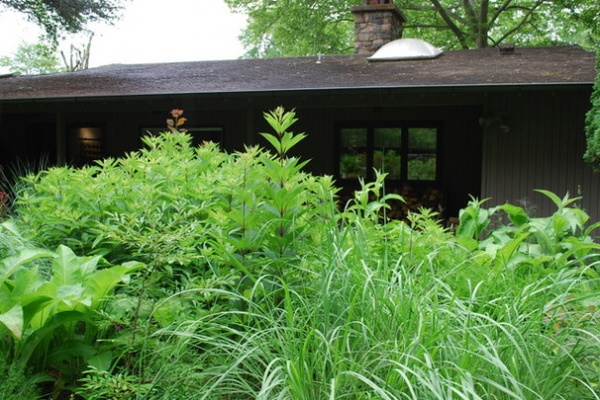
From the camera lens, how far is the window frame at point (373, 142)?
35.7 feet

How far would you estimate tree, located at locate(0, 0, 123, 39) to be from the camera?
1434 cm

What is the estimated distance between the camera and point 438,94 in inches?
324

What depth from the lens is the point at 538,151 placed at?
817 cm

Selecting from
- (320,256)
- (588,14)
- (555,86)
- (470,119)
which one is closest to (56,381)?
(320,256)

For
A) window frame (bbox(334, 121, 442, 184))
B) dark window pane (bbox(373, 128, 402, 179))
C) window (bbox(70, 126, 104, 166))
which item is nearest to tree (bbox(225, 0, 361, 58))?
window (bbox(70, 126, 104, 166))

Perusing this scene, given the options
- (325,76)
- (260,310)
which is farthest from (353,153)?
(260,310)

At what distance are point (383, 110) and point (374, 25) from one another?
1988mm

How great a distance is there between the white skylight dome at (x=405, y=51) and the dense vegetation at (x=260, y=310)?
7651mm

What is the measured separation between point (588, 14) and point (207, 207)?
559 inches

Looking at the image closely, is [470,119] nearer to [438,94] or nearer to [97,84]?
[438,94]

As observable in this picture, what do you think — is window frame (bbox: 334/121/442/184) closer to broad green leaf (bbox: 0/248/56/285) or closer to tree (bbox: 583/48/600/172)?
tree (bbox: 583/48/600/172)

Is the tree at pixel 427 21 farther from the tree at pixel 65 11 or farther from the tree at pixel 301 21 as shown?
the tree at pixel 65 11

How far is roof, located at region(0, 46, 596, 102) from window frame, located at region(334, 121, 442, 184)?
3.70 ft

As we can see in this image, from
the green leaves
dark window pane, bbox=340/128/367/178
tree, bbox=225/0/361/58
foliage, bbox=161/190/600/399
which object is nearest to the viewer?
foliage, bbox=161/190/600/399
